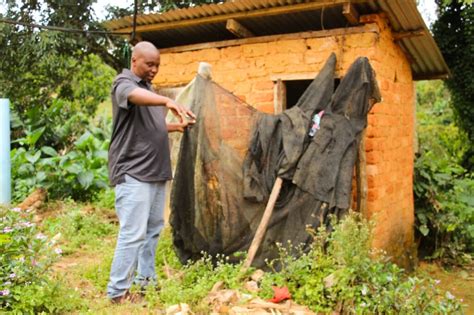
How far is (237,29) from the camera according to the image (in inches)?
216

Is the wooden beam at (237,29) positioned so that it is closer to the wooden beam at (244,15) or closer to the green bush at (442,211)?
the wooden beam at (244,15)

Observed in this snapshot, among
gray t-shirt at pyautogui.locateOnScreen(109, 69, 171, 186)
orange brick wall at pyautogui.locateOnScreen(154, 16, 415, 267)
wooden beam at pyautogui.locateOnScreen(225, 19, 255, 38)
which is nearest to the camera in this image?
gray t-shirt at pyautogui.locateOnScreen(109, 69, 171, 186)

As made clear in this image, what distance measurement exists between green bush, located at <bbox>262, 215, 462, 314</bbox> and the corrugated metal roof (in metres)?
2.30

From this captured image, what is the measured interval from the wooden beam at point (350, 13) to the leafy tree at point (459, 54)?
4461 mm

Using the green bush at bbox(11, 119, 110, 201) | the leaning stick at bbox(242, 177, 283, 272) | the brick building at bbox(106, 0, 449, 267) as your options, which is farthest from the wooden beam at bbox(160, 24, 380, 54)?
the green bush at bbox(11, 119, 110, 201)

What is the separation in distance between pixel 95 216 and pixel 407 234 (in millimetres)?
4216

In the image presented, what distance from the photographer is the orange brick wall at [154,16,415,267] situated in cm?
514

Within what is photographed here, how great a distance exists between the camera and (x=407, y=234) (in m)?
6.53

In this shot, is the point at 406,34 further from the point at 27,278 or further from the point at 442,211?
the point at 27,278

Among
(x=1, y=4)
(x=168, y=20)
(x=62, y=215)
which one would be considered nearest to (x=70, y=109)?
(x=1, y=4)

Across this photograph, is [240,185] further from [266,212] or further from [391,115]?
[391,115]

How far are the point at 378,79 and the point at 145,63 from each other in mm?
2666

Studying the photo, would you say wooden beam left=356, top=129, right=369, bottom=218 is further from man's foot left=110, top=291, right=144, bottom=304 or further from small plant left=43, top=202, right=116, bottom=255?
small plant left=43, top=202, right=116, bottom=255

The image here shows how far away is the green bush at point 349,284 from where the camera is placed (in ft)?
12.1
